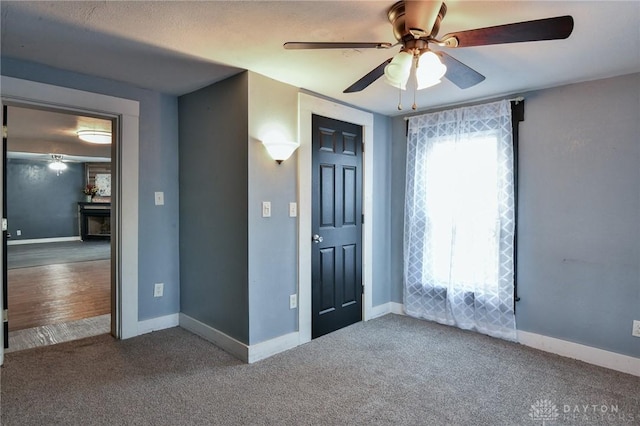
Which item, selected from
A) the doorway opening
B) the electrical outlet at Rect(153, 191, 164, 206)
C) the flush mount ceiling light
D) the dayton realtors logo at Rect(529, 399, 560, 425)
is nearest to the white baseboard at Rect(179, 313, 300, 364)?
the doorway opening

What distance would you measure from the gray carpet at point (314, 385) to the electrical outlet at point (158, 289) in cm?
39

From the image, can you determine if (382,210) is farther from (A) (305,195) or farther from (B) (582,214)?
(B) (582,214)

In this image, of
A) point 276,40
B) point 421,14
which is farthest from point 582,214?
point 276,40

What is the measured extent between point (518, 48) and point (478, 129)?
110cm

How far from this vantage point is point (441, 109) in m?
3.67

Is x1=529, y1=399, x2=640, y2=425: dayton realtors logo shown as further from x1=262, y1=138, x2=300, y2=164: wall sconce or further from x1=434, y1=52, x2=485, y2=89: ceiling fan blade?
x1=262, y1=138, x2=300, y2=164: wall sconce

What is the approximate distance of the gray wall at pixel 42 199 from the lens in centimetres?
930

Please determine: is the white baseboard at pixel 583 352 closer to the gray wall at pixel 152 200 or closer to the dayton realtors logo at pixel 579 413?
the dayton realtors logo at pixel 579 413

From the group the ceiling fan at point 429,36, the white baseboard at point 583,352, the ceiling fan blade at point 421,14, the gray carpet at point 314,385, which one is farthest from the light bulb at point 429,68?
the white baseboard at point 583,352

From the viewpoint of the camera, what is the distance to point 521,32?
1.49 meters

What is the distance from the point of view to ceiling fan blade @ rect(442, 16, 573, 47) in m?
1.40

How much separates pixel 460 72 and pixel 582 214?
1.79 metres

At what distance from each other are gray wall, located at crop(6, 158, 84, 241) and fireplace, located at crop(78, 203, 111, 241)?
19 cm

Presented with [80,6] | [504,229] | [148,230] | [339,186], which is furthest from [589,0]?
[148,230]
